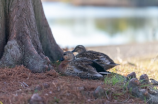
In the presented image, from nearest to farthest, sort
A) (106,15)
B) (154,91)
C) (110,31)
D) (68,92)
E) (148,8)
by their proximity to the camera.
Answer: (68,92) < (154,91) < (110,31) < (106,15) < (148,8)

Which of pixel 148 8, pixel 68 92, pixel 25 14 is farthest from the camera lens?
pixel 148 8

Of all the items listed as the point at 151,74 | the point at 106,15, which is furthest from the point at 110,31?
the point at 151,74

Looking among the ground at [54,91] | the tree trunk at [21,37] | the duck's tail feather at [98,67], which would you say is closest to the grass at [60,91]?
the ground at [54,91]

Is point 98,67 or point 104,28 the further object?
point 104,28

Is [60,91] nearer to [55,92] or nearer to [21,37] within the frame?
[55,92]

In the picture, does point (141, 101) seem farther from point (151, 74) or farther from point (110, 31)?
point (110, 31)

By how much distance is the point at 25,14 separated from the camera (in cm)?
778

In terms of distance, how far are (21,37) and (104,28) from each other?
82.9 ft

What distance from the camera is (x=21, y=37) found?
300 inches

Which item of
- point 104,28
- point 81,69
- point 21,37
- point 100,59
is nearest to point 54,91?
point 81,69

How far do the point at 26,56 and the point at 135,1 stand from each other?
47.6 m

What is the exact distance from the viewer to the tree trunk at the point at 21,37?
7285 millimetres

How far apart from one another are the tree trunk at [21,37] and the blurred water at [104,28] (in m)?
14.0

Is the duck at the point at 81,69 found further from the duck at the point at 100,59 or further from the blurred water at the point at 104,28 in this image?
the blurred water at the point at 104,28
